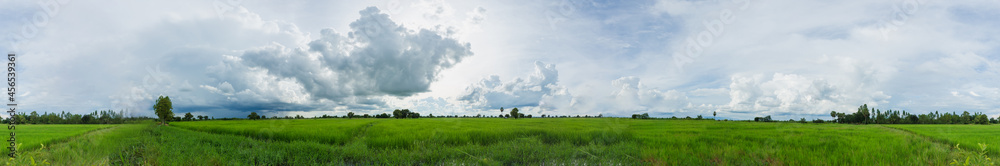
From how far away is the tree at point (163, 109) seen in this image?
46719 millimetres

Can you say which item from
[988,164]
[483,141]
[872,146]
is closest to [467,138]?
[483,141]

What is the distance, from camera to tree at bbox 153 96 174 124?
46.7 metres

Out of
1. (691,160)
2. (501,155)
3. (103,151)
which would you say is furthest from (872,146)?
(103,151)

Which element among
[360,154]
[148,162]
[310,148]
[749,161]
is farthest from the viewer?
[310,148]

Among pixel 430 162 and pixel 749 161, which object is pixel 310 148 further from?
pixel 749 161

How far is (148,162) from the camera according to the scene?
7797mm

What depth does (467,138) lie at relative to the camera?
1138 centimetres

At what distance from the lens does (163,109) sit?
1849 inches

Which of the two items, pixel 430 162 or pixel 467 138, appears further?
pixel 467 138

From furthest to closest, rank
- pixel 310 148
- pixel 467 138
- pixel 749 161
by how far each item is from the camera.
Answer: pixel 467 138
pixel 310 148
pixel 749 161

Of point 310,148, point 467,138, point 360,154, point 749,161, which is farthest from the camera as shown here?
point 467,138

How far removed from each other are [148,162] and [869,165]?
44.1ft

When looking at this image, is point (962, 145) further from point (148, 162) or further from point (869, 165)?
point (148, 162)

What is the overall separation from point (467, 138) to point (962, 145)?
505 inches
